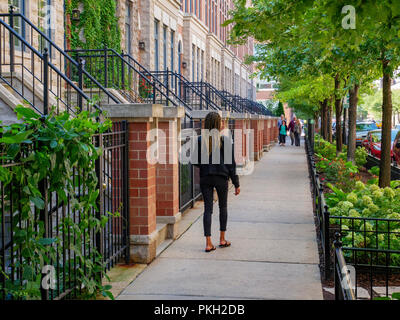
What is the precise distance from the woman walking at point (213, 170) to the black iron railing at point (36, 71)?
1.53 meters

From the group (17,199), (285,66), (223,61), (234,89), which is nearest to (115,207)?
(17,199)

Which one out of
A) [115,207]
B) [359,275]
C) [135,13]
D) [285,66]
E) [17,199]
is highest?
[135,13]

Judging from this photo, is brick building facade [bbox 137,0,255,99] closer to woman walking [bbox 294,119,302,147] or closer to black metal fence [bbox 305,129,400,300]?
woman walking [bbox 294,119,302,147]

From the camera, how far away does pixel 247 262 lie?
710 cm

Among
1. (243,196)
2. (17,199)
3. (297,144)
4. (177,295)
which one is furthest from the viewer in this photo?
(297,144)

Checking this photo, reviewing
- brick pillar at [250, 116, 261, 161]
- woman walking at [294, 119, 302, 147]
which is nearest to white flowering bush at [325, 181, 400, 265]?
brick pillar at [250, 116, 261, 161]

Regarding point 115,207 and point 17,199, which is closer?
point 17,199

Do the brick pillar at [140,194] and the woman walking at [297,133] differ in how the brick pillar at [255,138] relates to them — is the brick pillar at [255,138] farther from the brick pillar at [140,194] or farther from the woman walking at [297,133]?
the brick pillar at [140,194]

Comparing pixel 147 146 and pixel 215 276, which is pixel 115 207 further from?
pixel 215 276

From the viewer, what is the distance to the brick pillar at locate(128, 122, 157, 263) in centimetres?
703

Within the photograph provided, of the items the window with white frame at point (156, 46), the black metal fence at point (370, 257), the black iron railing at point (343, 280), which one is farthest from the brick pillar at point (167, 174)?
the window with white frame at point (156, 46)

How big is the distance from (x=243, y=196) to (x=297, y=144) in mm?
23284

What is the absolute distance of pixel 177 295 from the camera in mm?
5707

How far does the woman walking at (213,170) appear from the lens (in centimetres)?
767
